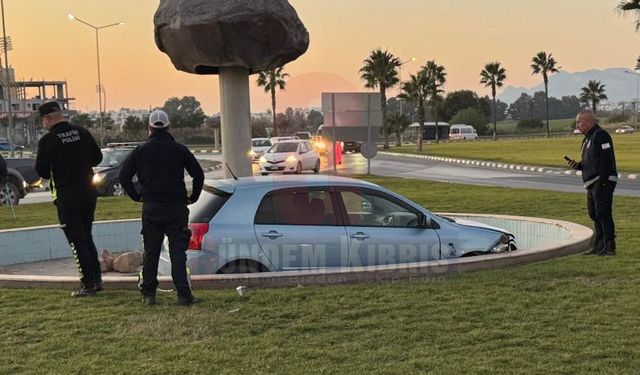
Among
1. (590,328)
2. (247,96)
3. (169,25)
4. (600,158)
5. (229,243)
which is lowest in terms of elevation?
(590,328)

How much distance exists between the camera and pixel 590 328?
190 inches

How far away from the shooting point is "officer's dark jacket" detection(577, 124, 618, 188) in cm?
746

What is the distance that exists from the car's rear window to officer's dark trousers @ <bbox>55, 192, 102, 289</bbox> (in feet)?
3.16

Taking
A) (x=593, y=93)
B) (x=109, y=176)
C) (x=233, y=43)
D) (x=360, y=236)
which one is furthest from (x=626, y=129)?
(x=360, y=236)

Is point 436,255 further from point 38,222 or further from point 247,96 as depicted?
point 38,222

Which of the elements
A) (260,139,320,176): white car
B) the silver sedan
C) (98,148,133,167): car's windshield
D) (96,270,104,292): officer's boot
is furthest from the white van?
(96,270,104,292): officer's boot

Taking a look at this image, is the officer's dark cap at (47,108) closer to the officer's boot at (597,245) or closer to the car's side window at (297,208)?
the car's side window at (297,208)

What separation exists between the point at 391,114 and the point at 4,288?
6212cm

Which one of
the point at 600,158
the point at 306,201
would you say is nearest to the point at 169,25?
the point at 306,201

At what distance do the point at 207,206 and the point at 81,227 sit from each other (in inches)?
47.1

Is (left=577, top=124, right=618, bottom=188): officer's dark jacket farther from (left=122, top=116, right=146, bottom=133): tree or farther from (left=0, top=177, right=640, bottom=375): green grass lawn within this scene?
(left=122, top=116, right=146, bottom=133): tree

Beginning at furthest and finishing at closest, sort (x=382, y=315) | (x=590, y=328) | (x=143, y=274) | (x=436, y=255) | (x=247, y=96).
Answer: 1. (x=247, y=96)
2. (x=436, y=255)
3. (x=143, y=274)
4. (x=382, y=315)
5. (x=590, y=328)

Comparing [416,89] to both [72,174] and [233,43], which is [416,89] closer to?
[233,43]

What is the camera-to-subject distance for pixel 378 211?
6988 mm
